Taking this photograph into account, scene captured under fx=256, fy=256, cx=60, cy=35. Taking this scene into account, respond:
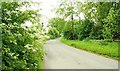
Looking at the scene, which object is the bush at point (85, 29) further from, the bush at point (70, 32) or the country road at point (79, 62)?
the country road at point (79, 62)

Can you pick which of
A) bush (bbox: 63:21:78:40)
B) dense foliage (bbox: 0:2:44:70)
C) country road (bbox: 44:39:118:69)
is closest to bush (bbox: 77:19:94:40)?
bush (bbox: 63:21:78:40)

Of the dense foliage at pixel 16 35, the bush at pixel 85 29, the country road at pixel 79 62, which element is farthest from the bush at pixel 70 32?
the dense foliage at pixel 16 35

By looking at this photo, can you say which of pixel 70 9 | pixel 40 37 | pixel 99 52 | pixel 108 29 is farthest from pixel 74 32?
pixel 40 37

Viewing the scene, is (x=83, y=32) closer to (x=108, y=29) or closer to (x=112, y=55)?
(x=108, y=29)

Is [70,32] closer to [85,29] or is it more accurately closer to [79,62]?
[85,29]

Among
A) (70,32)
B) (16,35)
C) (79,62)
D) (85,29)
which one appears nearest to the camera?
(16,35)

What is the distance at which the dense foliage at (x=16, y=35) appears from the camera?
5281mm

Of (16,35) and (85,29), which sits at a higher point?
(16,35)

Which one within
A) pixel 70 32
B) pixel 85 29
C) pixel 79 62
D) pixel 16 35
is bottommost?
pixel 70 32

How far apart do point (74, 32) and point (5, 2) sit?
33.6 m

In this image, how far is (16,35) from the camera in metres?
5.30

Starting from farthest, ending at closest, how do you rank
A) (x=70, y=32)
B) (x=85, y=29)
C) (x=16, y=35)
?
(x=70, y=32) → (x=85, y=29) → (x=16, y=35)

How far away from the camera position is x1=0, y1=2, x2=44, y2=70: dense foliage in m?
5.28

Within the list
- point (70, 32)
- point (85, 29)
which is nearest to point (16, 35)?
point (85, 29)
